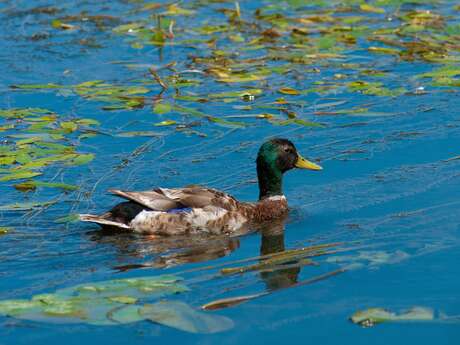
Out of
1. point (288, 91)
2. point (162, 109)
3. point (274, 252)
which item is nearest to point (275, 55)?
point (288, 91)

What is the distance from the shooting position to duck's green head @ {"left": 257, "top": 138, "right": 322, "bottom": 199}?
11.0 m

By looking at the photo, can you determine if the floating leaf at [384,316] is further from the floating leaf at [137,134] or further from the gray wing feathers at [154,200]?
the floating leaf at [137,134]

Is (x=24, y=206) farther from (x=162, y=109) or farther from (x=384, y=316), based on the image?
(x=384, y=316)

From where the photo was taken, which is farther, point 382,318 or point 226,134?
point 226,134

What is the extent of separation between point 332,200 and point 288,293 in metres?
2.75

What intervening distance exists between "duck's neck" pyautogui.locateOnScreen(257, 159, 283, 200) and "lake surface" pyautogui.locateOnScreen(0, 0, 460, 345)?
0.96ft

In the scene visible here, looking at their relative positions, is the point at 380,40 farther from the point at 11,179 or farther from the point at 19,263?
the point at 19,263

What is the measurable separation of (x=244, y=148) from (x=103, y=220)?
8.99 feet

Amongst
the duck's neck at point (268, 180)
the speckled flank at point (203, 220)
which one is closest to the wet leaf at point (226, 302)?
the speckled flank at point (203, 220)

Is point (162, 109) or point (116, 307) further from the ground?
point (162, 109)

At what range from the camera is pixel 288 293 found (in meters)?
8.29

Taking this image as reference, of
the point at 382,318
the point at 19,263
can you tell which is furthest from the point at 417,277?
the point at 19,263

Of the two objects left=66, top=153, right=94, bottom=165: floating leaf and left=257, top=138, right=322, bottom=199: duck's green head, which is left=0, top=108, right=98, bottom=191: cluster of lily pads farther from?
left=257, top=138, right=322, bottom=199: duck's green head

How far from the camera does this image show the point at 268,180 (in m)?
11.1
